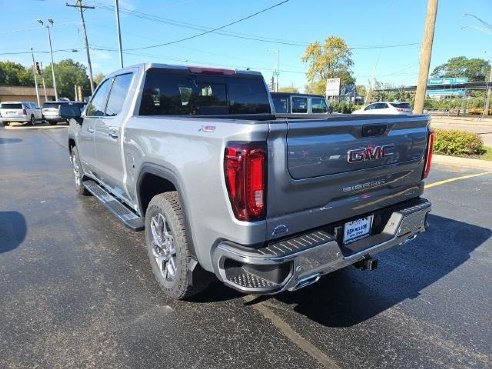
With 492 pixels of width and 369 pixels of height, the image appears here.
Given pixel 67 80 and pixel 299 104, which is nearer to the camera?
pixel 299 104

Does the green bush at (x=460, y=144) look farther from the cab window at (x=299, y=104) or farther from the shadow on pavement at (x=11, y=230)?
the shadow on pavement at (x=11, y=230)

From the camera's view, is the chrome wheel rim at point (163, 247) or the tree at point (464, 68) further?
the tree at point (464, 68)

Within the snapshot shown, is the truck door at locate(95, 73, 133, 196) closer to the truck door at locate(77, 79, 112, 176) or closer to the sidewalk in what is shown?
the truck door at locate(77, 79, 112, 176)

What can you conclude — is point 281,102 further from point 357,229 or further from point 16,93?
point 16,93

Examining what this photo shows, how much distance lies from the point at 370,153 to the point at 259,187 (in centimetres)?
103

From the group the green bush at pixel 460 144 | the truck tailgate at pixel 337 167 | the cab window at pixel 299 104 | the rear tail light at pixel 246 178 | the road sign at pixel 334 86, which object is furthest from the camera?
the road sign at pixel 334 86

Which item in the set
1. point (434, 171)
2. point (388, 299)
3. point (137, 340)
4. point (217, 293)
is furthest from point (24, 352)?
point (434, 171)

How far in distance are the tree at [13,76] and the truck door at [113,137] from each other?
105 metres

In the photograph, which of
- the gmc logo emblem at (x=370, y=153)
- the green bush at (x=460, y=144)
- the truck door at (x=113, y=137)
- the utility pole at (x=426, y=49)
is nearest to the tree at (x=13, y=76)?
the utility pole at (x=426, y=49)

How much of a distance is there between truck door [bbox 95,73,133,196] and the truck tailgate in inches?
87.1

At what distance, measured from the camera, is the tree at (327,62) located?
4875cm

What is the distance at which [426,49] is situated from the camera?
1252cm

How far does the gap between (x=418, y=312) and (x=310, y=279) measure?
1268 mm

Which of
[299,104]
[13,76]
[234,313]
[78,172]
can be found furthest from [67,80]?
[234,313]
